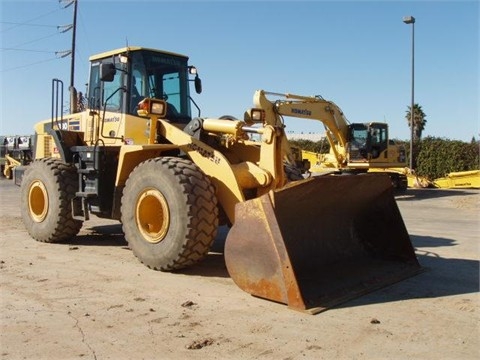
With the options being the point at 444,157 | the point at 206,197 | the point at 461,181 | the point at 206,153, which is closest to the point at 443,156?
the point at 444,157

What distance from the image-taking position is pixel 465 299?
511cm

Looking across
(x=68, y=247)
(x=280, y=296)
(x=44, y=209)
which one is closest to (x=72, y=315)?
(x=280, y=296)

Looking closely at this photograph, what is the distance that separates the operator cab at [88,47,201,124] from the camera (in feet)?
24.4

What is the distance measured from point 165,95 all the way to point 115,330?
4.35 metres

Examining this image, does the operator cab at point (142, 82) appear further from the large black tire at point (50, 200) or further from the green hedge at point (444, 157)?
the green hedge at point (444, 157)

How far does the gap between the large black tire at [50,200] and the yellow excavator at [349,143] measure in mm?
8913

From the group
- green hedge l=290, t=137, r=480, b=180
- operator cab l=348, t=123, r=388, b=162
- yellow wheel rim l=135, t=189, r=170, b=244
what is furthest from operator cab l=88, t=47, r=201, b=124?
green hedge l=290, t=137, r=480, b=180

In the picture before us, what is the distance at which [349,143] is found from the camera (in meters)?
18.9

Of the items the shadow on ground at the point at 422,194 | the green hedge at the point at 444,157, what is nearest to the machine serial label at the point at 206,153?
the shadow on ground at the point at 422,194

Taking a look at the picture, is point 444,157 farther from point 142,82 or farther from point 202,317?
point 202,317

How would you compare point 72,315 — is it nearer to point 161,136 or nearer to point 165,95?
point 161,136

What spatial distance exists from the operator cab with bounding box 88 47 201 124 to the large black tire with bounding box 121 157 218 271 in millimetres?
1642

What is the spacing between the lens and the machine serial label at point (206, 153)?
5949mm

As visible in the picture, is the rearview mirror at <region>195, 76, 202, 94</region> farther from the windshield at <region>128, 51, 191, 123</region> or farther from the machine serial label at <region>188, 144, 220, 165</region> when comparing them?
the machine serial label at <region>188, 144, 220, 165</region>
